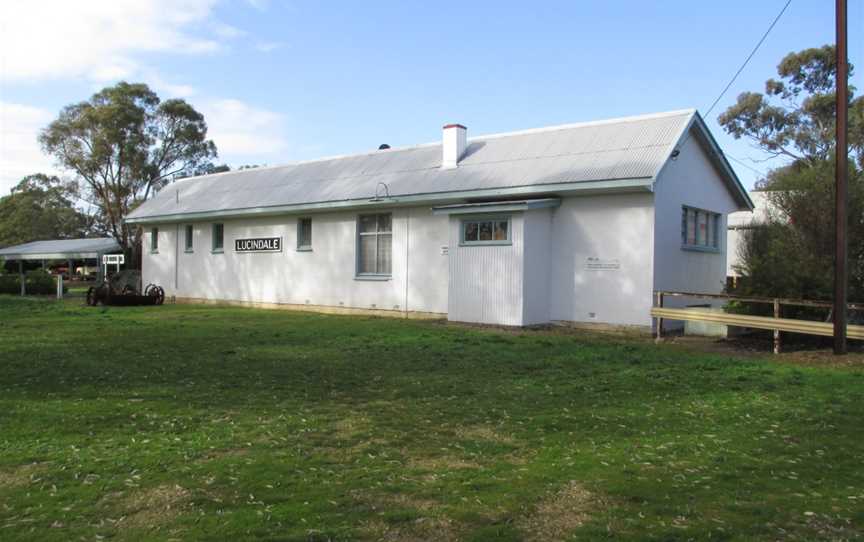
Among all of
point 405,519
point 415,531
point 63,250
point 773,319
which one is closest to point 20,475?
point 405,519

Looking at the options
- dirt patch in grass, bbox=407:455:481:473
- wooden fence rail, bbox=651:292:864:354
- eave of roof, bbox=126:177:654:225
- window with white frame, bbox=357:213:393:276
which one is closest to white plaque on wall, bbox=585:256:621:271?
wooden fence rail, bbox=651:292:864:354

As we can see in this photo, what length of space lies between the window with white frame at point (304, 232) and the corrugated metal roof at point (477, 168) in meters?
0.81

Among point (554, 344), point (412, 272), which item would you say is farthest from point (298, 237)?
point (554, 344)

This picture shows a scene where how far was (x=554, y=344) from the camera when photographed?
13.1 meters

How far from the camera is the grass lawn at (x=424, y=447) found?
416 cm

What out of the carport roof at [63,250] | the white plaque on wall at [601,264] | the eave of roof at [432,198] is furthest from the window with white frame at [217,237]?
the carport roof at [63,250]

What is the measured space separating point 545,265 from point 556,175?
2118mm

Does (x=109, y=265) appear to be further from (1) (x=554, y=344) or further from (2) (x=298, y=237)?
(1) (x=554, y=344)

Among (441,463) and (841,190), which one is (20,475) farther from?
(841,190)

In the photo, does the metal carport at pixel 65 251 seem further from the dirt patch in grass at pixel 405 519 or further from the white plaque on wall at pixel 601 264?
the dirt patch in grass at pixel 405 519

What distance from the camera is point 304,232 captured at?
22.2 m

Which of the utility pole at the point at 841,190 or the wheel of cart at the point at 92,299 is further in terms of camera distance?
the wheel of cart at the point at 92,299

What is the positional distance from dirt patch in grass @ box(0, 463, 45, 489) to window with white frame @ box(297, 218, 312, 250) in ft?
56.1

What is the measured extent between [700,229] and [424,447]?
14177 millimetres
